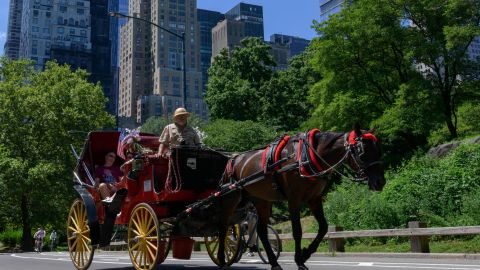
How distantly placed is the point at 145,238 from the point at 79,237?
90.1 inches

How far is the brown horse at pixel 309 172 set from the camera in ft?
23.0

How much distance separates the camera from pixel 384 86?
3356 centimetres

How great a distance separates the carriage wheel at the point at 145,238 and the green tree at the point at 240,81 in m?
36.7

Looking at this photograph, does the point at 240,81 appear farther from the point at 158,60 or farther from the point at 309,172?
the point at 158,60

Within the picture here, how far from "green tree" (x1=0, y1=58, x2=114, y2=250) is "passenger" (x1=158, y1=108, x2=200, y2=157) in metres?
27.8

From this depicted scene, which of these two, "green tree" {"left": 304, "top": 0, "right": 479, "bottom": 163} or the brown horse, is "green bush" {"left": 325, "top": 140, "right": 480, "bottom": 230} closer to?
the brown horse

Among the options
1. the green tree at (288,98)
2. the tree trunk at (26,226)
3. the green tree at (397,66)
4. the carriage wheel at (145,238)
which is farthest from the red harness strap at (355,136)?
the green tree at (288,98)

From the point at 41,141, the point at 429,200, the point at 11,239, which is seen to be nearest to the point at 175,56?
the point at 11,239

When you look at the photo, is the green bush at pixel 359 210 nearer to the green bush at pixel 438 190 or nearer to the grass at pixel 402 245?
the green bush at pixel 438 190

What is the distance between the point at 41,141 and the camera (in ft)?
127

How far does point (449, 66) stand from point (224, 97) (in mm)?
20062

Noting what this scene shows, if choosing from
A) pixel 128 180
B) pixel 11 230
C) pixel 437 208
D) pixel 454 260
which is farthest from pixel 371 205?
pixel 11 230

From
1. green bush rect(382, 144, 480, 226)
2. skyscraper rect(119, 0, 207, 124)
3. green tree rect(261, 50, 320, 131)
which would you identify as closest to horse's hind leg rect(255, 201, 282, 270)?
green bush rect(382, 144, 480, 226)

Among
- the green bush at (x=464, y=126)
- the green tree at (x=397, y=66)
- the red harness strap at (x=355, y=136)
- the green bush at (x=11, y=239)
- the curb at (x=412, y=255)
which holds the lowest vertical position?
the green bush at (x=11, y=239)
